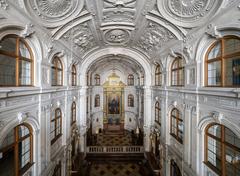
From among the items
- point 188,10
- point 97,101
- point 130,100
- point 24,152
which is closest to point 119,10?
point 188,10

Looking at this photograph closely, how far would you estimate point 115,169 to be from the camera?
523 inches

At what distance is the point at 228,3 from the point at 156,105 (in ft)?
30.4

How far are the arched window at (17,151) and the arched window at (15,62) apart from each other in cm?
170

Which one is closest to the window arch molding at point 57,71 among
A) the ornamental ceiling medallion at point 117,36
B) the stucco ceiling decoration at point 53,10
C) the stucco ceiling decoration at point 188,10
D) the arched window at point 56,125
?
the arched window at point 56,125

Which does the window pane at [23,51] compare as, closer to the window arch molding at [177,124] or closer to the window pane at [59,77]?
the window pane at [59,77]

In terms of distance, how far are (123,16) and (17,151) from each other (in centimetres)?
746

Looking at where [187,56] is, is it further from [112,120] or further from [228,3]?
[112,120]

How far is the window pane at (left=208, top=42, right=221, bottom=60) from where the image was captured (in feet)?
17.9

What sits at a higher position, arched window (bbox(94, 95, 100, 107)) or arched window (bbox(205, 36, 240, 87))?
arched window (bbox(205, 36, 240, 87))

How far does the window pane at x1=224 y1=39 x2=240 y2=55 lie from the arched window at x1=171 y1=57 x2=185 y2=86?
2951mm

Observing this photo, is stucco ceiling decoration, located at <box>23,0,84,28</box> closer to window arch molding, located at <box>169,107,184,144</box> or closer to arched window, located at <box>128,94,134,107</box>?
window arch molding, located at <box>169,107,184,144</box>

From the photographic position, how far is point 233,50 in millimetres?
4801

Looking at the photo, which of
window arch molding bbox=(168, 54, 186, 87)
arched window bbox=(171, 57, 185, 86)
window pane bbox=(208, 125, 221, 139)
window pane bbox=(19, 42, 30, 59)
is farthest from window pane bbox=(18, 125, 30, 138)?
arched window bbox=(171, 57, 185, 86)

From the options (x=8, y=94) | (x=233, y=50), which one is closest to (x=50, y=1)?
(x=8, y=94)
